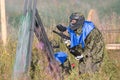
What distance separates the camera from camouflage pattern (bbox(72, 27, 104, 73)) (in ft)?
24.4

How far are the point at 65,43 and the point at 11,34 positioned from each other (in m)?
1.48

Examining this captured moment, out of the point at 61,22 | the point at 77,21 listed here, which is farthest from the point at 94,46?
the point at 61,22

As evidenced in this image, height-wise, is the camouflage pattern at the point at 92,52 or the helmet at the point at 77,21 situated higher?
the helmet at the point at 77,21

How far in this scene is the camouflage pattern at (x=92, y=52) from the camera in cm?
743

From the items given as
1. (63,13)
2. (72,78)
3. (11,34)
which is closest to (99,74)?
(72,78)

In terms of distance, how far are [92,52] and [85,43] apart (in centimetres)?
20

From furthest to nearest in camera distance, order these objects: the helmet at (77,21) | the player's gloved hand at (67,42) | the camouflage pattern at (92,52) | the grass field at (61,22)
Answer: the player's gloved hand at (67,42), the helmet at (77,21), the camouflage pattern at (92,52), the grass field at (61,22)

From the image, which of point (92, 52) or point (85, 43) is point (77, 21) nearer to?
point (85, 43)

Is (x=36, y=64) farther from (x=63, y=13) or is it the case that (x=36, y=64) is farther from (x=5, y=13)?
(x=63, y=13)

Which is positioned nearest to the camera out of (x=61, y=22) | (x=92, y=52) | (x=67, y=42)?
(x=92, y=52)

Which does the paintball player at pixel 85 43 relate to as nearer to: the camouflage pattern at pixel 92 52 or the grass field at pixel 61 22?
the camouflage pattern at pixel 92 52

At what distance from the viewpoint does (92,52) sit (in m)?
7.46

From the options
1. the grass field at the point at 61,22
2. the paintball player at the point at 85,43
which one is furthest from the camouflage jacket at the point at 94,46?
the grass field at the point at 61,22

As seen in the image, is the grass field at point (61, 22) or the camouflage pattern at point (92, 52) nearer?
the grass field at point (61, 22)
